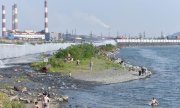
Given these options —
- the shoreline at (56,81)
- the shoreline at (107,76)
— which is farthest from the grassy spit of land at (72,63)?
the shoreline at (56,81)

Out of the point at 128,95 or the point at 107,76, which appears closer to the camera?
the point at 128,95

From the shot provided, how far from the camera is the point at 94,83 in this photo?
194 feet

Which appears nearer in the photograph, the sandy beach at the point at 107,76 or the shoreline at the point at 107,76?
the shoreline at the point at 107,76

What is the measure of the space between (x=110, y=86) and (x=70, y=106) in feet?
63.1

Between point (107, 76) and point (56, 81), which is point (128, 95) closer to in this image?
point (56, 81)

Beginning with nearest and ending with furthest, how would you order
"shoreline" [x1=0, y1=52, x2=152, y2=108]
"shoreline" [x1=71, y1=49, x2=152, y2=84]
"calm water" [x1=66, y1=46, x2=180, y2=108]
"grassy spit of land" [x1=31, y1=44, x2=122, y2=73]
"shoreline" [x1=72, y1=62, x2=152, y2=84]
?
"shoreline" [x1=0, y1=52, x2=152, y2=108] < "calm water" [x1=66, y1=46, x2=180, y2=108] < "shoreline" [x1=72, y1=62, x2=152, y2=84] < "shoreline" [x1=71, y1=49, x2=152, y2=84] < "grassy spit of land" [x1=31, y1=44, x2=122, y2=73]

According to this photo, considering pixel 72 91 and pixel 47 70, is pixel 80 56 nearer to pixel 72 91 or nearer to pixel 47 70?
pixel 47 70

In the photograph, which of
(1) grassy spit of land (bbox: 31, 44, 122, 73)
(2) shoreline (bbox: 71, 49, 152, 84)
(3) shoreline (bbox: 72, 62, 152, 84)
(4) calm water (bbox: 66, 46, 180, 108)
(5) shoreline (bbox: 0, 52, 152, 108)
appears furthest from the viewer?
(1) grassy spit of land (bbox: 31, 44, 122, 73)

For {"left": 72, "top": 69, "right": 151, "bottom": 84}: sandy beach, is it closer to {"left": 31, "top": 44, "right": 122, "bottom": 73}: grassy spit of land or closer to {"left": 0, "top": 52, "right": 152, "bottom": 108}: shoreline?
{"left": 0, "top": 52, "right": 152, "bottom": 108}: shoreline

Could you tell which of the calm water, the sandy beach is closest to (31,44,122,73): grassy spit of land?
the sandy beach

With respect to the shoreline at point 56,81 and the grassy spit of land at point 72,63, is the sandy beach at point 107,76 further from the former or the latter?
the grassy spit of land at point 72,63

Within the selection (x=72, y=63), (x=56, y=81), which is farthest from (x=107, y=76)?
(x=72, y=63)

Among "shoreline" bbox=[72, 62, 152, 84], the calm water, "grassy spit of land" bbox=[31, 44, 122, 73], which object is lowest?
the calm water

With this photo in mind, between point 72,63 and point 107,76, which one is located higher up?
point 72,63
